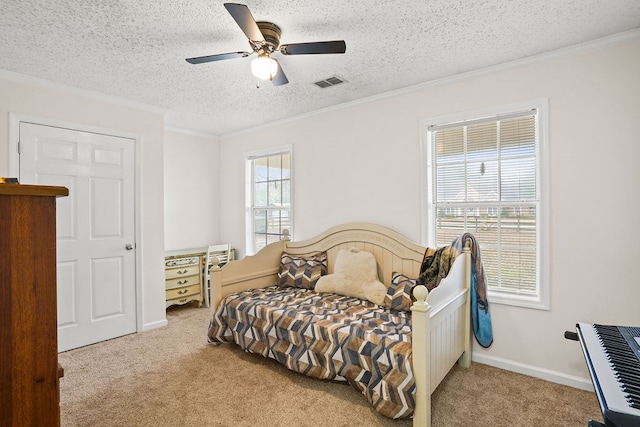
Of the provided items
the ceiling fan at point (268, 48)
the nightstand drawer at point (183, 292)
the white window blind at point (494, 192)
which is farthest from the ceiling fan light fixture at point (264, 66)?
the nightstand drawer at point (183, 292)

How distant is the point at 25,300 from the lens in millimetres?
837

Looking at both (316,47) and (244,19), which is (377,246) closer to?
(316,47)

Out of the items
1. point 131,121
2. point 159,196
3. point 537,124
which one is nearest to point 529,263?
point 537,124

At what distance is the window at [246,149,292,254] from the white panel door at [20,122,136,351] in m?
1.56

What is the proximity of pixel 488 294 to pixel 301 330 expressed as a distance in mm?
1578

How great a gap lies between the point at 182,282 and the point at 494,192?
3.73m

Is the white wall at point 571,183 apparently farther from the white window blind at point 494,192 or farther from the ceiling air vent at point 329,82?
the ceiling air vent at point 329,82

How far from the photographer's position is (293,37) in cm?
225

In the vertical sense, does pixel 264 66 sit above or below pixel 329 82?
below

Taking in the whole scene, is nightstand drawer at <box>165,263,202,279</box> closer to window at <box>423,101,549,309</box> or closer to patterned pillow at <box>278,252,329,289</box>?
patterned pillow at <box>278,252,329,289</box>

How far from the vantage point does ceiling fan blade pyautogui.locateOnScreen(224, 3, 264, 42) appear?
1.57 metres

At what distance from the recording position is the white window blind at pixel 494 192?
2611 millimetres

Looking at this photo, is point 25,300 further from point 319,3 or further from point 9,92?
point 9,92

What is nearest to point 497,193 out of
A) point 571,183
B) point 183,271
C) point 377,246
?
point 571,183
